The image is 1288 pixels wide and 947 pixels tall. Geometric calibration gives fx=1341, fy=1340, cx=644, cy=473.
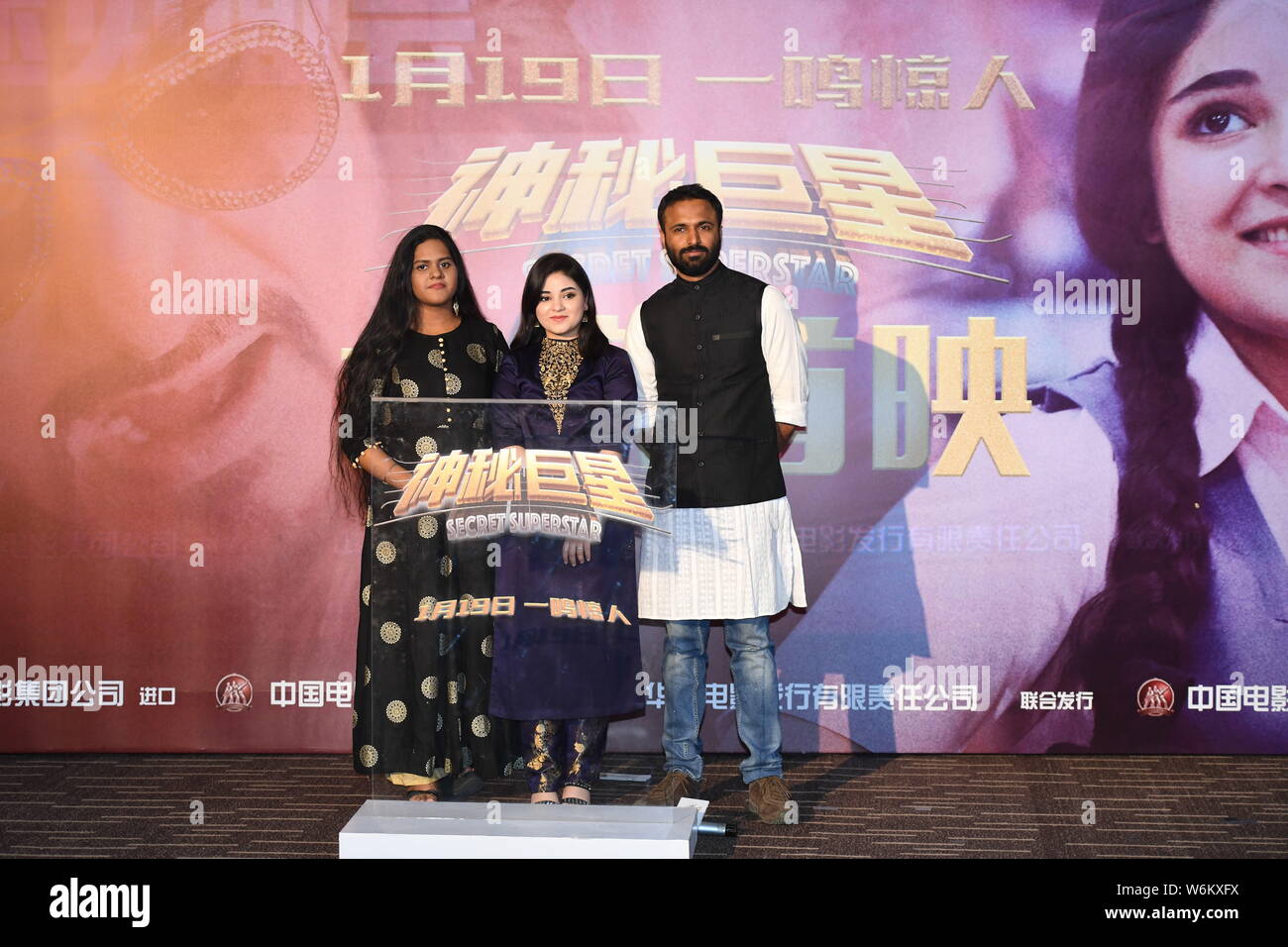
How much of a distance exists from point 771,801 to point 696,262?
63.0 inches

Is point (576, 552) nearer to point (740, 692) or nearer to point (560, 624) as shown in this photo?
point (560, 624)

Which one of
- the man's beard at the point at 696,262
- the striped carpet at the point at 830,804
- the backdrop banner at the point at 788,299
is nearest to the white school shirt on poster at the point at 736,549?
the man's beard at the point at 696,262

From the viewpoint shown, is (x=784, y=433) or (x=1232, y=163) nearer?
(x=784, y=433)

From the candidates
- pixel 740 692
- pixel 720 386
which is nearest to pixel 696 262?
A: pixel 720 386

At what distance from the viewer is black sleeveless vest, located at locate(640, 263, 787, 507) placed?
393cm

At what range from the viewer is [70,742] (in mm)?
4781

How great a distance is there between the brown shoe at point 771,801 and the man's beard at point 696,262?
152cm

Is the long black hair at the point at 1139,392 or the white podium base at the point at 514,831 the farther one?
the long black hair at the point at 1139,392

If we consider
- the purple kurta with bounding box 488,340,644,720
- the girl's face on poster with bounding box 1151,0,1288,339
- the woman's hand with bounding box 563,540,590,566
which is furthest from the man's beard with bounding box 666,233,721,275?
the girl's face on poster with bounding box 1151,0,1288,339

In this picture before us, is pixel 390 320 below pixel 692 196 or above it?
below

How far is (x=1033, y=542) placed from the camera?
4.75 meters

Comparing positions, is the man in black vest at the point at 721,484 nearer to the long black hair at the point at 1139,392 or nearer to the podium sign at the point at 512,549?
the podium sign at the point at 512,549

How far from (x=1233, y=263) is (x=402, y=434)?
302cm

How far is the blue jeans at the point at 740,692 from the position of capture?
4.01 m
